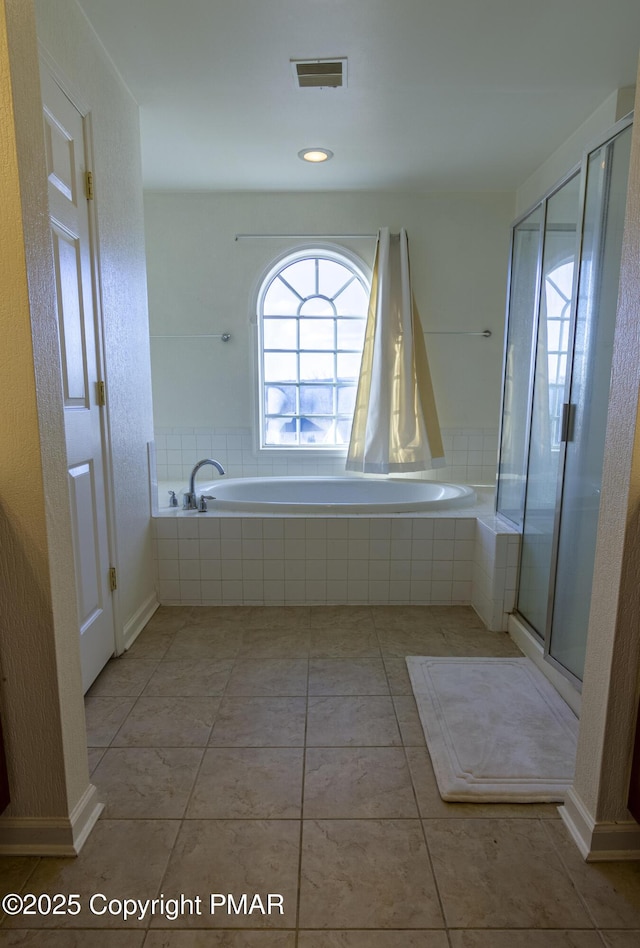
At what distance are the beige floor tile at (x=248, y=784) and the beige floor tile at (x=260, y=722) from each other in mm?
36

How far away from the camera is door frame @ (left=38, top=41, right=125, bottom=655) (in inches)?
67.7

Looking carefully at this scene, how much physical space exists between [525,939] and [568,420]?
147 cm

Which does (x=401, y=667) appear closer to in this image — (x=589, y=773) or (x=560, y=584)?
(x=560, y=584)

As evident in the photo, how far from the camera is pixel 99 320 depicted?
1941 millimetres

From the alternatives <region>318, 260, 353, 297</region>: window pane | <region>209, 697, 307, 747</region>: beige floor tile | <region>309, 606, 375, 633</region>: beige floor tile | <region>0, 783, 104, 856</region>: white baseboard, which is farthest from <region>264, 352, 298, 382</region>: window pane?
<region>0, 783, 104, 856</region>: white baseboard

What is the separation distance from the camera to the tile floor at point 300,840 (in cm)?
108

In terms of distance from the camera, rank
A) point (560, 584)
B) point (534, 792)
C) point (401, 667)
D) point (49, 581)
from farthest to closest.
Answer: point (401, 667)
point (560, 584)
point (534, 792)
point (49, 581)

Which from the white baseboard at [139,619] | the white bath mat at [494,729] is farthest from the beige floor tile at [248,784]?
the white baseboard at [139,619]

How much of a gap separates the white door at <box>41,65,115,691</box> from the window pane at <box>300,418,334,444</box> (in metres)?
1.91

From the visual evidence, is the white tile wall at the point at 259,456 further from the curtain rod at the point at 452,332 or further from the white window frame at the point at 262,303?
the curtain rod at the point at 452,332

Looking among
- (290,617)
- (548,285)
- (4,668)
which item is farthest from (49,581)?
(548,285)

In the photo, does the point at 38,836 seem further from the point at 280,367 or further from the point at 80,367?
the point at 280,367

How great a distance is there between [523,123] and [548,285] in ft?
3.18

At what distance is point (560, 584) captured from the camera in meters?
1.96
